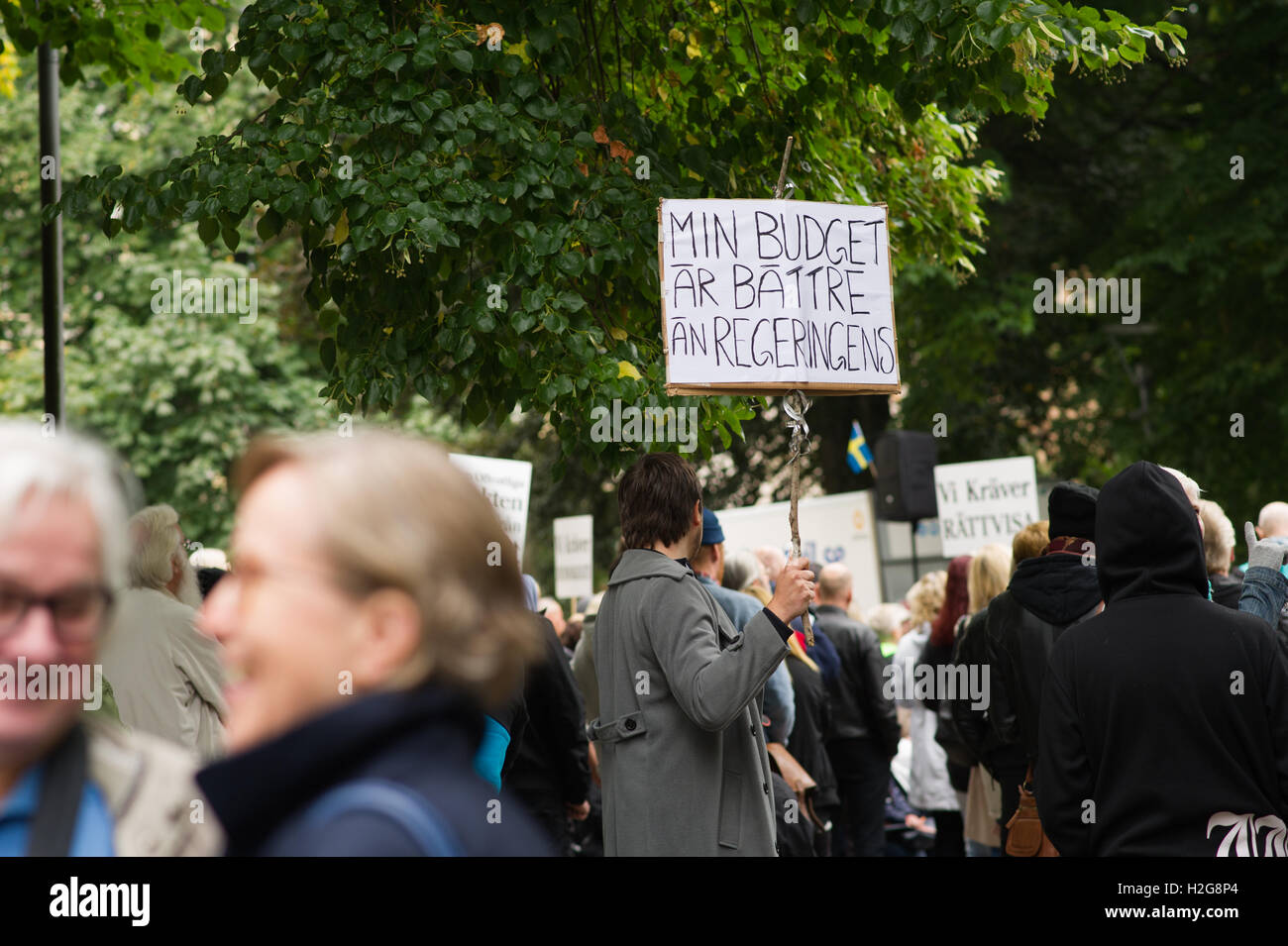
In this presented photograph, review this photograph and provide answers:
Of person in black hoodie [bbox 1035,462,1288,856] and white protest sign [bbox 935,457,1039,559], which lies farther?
white protest sign [bbox 935,457,1039,559]

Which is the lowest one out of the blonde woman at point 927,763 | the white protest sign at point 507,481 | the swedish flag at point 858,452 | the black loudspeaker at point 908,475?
the blonde woman at point 927,763

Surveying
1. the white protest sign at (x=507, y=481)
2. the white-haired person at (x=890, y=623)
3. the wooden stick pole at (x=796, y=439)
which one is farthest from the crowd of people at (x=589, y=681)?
the white-haired person at (x=890, y=623)

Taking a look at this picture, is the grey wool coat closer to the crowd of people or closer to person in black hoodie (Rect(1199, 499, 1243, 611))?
the crowd of people

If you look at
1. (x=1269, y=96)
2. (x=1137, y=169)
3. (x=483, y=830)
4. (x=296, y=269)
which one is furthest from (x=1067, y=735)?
(x=296, y=269)

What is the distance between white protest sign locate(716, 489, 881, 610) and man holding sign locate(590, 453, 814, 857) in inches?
437

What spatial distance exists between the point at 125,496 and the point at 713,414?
4578 mm

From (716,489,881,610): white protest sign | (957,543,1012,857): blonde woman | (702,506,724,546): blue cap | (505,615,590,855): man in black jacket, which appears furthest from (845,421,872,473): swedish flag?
(702,506,724,546): blue cap

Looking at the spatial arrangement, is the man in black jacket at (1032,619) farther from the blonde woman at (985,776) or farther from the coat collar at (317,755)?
the coat collar at (317,755)

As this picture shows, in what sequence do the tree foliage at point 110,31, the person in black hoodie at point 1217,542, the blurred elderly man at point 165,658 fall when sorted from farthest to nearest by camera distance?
the tree foliage at point 110,31 → the person in black hoodie at point 1217,542 → the blurred elderly man at point 165,658

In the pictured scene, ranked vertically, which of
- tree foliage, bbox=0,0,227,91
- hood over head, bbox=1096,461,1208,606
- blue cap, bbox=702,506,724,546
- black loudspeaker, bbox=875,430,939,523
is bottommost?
hood over head, bbox=1096,461,1208,606

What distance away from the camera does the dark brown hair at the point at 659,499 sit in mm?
4379

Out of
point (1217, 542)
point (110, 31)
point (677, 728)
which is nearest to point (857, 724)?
point (1217, 542)

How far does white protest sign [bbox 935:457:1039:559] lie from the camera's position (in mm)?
12172

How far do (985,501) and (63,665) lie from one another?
1150cm
